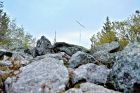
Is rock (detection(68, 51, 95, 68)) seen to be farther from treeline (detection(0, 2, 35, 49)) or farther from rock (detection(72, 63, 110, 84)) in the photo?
treeline (detection(0, 2, 35, 49))

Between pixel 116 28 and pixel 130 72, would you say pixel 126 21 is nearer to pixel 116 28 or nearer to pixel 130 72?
pixel 116 28

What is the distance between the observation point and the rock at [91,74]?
14101 millimetres

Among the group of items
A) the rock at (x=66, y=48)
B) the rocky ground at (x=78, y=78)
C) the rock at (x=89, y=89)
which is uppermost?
the rock at (x=66, y=48)

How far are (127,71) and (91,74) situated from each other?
218 centimetres

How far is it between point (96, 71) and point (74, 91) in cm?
269

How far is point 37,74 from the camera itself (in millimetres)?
13844

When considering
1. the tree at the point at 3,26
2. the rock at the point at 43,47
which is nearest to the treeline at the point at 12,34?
the tree at the point at 3,26

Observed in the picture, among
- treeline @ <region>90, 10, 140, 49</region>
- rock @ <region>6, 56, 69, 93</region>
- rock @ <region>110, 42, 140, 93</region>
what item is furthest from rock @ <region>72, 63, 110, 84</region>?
treeline @ <region>90, 10, 140, 49</region>

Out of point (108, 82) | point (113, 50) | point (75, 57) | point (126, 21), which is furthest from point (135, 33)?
point (108, 82)

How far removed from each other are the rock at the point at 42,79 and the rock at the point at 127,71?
79.9 inches

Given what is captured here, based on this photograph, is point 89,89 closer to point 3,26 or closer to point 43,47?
point 43,47

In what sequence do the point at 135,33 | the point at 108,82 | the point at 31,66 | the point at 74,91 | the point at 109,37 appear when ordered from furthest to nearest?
the point at 109,37 < the point at 135,33 < the point at 31,66 < the point at 108,82 < the point at 74,91

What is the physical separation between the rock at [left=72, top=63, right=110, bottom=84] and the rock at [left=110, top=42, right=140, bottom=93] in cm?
110

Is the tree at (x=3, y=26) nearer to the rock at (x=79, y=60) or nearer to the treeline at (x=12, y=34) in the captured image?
the treeline at (x=12, y=34)
